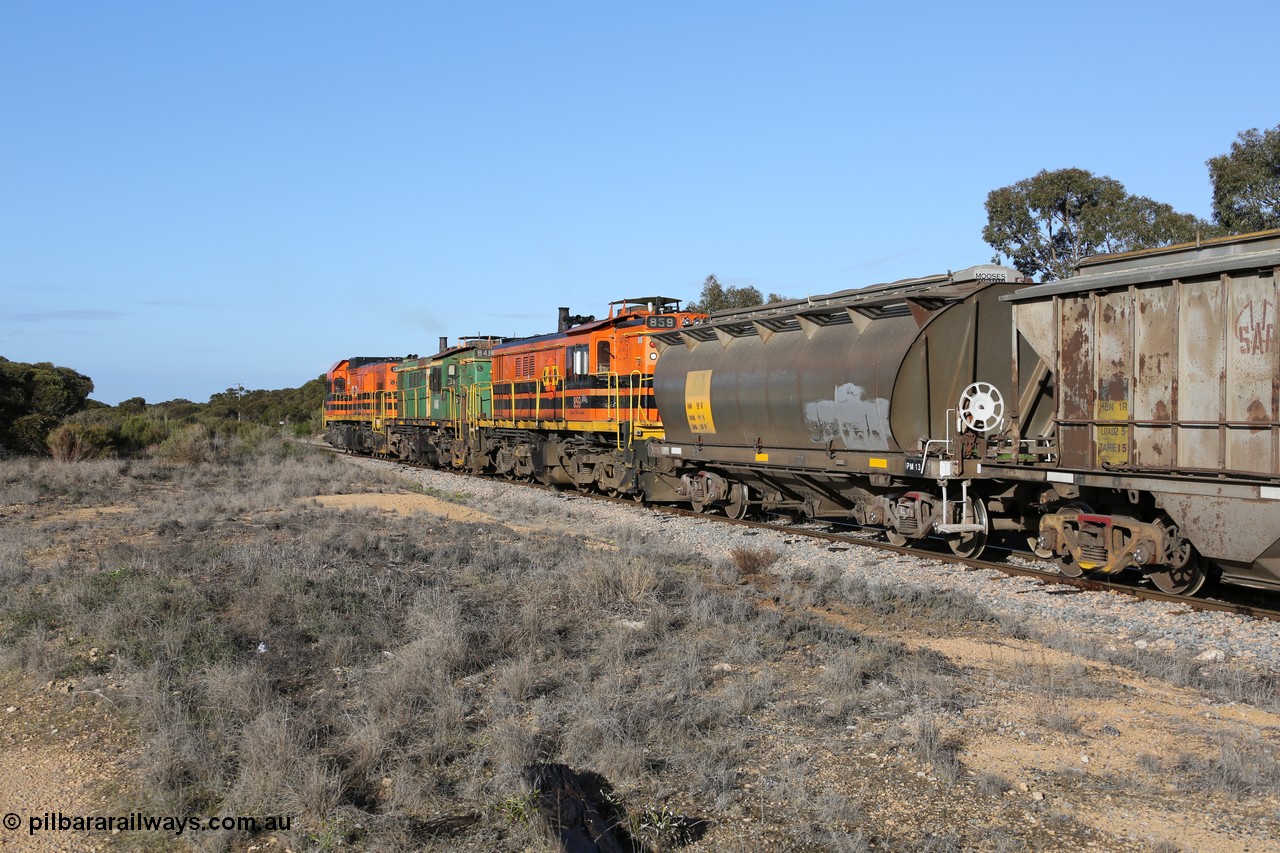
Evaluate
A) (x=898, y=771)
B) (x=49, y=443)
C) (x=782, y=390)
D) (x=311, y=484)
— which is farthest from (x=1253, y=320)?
(x=49, y=443)

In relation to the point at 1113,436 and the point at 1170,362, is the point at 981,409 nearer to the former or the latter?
the point at 1113,436

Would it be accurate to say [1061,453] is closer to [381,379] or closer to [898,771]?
[898,771]

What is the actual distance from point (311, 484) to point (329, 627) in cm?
1919

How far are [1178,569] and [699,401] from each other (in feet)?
32.1

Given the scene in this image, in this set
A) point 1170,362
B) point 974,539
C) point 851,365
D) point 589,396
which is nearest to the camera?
point 1170,362

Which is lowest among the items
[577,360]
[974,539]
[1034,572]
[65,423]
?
[1034,572]

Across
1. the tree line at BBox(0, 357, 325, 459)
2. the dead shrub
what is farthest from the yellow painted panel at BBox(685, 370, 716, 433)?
the tree line at BBox(0, 357, 325, 459)

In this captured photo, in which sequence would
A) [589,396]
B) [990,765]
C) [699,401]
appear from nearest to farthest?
[990,765]
[699,401]
[589,396]

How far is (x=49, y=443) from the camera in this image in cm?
3300

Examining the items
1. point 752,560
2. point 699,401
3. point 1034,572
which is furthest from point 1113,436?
point 699,401

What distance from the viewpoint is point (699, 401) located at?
19.6 meters

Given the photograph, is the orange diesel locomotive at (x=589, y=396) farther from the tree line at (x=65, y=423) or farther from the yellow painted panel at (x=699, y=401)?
the tree line at (x=65, y=423)

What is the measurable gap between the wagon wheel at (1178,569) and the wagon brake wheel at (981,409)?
9.02 feet

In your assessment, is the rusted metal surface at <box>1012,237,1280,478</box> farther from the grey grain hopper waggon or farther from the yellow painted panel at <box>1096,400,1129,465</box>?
the grey grain hopper waggon
